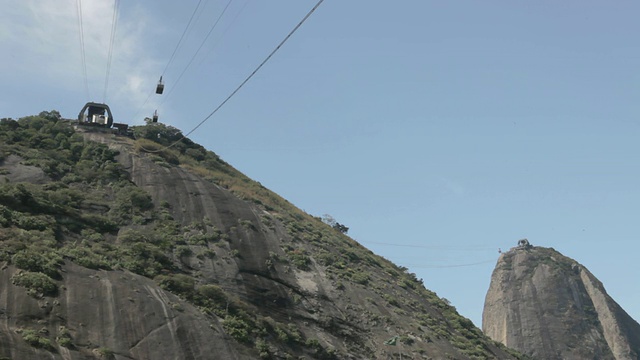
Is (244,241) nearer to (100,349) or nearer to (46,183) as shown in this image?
(46,183)

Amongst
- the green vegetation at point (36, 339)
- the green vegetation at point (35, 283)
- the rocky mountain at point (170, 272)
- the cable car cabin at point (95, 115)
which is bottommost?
the green vegetation at point (36, 339)

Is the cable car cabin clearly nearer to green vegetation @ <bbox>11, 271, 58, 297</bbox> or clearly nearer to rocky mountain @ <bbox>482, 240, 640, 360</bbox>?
green vegetation @ <bbox>11, 271, 58, 297</bbox>

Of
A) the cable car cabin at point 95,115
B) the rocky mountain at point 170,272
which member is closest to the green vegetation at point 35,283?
the rocky mountain at point 170,272

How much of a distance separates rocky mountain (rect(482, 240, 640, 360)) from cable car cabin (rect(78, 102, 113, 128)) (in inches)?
3464

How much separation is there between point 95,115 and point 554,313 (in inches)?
3790

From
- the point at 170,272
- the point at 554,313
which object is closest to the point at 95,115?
the point at 170,272

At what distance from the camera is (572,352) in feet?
432

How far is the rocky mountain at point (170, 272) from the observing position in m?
40.4

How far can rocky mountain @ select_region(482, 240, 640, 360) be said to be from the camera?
134000mm

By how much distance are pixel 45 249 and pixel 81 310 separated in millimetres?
7624

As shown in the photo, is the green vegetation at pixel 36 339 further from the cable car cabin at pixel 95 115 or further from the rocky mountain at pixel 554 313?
the rocky mountain at pixel 554 313

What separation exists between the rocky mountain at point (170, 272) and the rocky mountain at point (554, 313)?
6510 centimetres

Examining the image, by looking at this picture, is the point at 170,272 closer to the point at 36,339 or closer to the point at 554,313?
the point at 36,339

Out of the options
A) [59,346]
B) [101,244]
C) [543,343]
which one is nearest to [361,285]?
[101,244]
